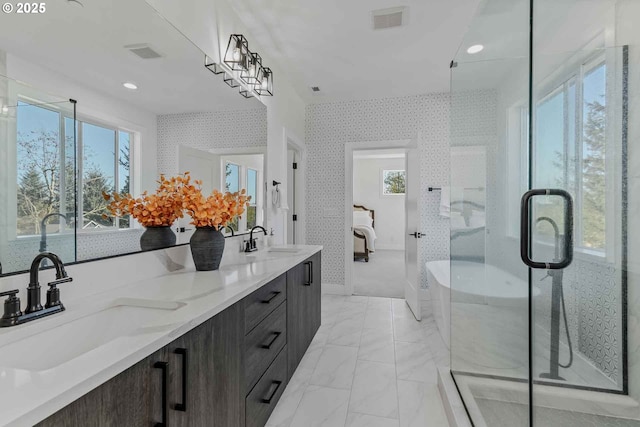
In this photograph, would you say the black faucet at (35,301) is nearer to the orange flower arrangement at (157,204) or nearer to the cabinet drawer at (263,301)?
the orange flower arrangement at (157,204)

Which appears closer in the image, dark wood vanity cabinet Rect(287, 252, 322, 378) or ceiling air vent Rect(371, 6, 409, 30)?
dark wood vanity cabinet Rect(287, 252, 322, 378)

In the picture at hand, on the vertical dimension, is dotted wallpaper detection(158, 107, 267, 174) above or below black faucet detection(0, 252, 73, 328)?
above

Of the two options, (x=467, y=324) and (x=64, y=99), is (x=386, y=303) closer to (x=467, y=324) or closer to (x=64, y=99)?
(x=467, y=324)

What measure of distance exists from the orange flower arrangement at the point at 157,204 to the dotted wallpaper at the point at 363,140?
254 cm

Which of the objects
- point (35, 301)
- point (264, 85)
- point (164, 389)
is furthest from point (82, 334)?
point (264, 85)

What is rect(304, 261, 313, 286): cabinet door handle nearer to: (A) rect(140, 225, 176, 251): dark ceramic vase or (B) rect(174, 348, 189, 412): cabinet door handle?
(A) rect(140, 225, 176, 251): dark ceramic vase

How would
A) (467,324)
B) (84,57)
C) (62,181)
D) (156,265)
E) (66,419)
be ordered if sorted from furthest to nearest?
(467,324) < (156,265) < (84,57) < (62,181) < (66,419)

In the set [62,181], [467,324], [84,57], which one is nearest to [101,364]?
[62,181]

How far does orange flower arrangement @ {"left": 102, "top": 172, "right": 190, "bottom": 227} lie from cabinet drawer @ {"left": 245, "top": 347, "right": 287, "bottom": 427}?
0.97 m

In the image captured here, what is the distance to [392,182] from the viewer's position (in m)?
7.92

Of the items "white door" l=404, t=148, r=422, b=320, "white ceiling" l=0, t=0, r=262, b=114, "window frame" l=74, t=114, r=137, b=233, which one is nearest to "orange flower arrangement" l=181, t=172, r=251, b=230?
"window frame" l=74, t=114, r=137, b=233

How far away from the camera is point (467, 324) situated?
1757 millimetres

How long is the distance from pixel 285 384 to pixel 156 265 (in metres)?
1.09

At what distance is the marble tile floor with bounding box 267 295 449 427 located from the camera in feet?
5.53
